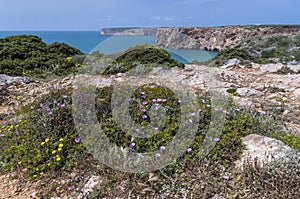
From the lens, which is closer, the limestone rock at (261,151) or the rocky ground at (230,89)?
the limestone rock at (261,151)

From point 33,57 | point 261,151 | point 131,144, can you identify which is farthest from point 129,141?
point 33,57

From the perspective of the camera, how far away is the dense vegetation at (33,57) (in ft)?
30.6

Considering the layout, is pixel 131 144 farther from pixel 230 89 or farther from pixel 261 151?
pixel 230 89

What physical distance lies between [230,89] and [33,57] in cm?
788

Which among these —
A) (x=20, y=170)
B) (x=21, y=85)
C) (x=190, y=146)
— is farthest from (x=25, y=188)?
(x=21, y=85)

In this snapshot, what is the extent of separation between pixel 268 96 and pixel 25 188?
213 inches

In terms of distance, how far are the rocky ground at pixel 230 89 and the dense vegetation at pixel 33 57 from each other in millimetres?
1268

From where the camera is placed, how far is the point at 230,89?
6.85 metres

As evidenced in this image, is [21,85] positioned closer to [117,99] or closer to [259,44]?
[117,99]

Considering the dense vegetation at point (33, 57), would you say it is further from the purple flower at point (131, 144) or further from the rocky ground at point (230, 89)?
the purple flower at point (131, 144)

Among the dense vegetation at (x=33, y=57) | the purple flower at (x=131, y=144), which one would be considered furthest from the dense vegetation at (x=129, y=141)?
the dense vegetation at (x=33, y=57)

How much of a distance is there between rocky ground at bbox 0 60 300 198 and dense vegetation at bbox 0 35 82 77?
1268 millimetres

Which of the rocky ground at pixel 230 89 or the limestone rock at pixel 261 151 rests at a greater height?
the limestone rock at pixel 261 151

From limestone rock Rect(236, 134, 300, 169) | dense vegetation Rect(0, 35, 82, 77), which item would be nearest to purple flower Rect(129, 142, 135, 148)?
limestone rock Rect(236, 134, 300, 169)
